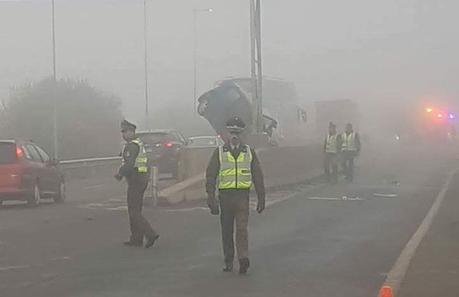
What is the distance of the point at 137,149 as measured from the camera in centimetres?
1414

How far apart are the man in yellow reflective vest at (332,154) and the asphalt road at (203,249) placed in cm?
419

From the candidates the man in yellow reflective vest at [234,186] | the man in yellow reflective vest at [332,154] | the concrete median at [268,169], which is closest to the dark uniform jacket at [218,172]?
the man in yellow reflective vest at [234,186]

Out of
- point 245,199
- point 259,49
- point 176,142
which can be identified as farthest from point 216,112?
point 245,199

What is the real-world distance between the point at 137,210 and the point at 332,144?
15541mm

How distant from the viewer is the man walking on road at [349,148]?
28719mm

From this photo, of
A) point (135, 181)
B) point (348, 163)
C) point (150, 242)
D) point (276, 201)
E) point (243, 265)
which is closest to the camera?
point (243, 265)

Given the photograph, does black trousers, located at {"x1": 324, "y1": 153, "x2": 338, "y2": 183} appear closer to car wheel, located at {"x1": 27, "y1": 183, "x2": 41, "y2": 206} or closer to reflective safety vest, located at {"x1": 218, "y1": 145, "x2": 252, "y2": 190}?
car wheel, located at {"x1": 27, "y1": 183, "x2": 41, "y2": 206}

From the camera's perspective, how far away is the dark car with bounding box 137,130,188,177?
30.4 meters

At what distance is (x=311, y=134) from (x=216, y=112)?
21595 mm

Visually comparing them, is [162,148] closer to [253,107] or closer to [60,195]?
[253,107]

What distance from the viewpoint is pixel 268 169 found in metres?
26.4

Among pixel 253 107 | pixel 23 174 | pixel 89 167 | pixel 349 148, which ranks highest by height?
pixel 253 107

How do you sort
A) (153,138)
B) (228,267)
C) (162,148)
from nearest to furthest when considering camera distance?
(228,267)
(162,148)
(153,138)

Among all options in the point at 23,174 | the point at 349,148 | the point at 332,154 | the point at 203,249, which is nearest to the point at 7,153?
the point at 23,174
